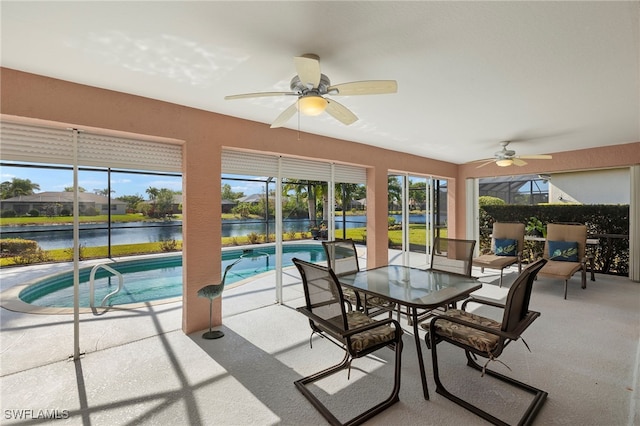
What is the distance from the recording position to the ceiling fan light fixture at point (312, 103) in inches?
83.1

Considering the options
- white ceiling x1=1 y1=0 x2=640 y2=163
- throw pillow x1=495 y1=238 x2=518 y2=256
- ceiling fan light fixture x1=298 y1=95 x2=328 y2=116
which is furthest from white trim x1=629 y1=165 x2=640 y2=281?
ceiling fan light fixture x1=298 y1=95 x2=328 y2=116

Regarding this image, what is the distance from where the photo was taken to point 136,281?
20.4 ft

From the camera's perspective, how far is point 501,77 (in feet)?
8.22

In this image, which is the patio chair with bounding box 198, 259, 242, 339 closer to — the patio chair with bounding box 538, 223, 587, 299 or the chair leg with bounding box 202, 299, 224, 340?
the chair leg with bounding box 202, 299, 224, 340

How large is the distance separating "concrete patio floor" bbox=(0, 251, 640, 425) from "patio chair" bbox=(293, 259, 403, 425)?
8cm

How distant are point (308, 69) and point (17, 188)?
28.4ft

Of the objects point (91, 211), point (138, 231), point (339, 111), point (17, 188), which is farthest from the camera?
point (138, 231)

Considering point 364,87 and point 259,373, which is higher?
point 364,87

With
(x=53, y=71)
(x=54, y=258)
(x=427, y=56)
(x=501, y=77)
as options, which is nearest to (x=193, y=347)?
(x=53, y=71)

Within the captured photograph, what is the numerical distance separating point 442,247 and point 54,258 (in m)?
9.27

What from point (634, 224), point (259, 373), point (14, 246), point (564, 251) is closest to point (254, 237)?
point (14, 246)

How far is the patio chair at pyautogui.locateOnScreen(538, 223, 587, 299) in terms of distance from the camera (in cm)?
473

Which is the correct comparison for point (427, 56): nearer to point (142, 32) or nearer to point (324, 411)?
point (142, 32)

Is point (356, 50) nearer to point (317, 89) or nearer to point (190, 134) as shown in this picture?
point (317, 89)
